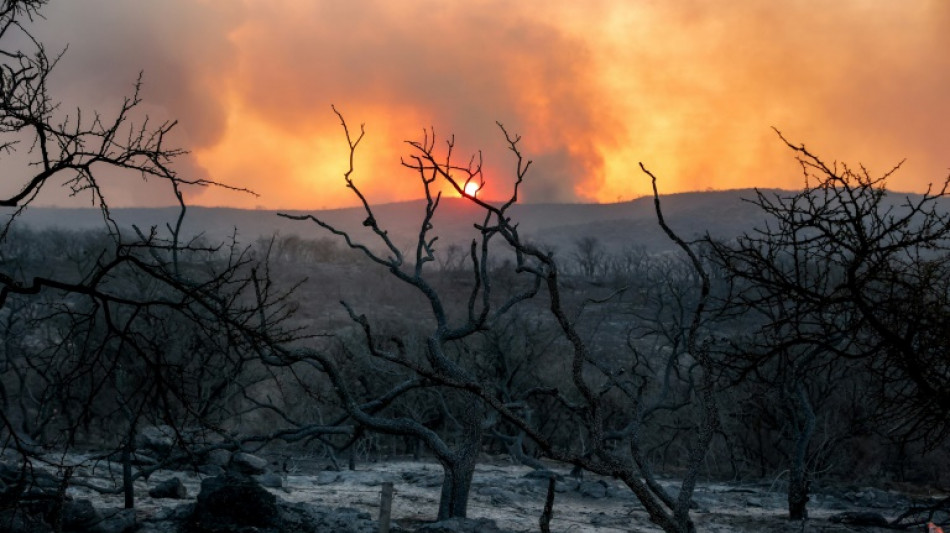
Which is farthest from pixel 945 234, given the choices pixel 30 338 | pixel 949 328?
pixel 30 338

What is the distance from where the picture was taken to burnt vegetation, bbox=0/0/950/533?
253 inches

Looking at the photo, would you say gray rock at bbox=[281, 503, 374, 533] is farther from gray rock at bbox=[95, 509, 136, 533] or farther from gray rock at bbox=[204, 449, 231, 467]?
gray rock at bbox=[204, 449, 231, 467]

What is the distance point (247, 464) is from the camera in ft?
68.4

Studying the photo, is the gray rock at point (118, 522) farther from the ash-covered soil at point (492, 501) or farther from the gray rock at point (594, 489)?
the gray rock at point (594, 489)

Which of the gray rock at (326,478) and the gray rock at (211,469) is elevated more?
the gray rock at (211,469)

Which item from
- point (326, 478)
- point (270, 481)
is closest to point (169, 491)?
point (270, 481)

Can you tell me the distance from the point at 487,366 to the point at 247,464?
40.9 feet

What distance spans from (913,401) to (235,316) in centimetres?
620

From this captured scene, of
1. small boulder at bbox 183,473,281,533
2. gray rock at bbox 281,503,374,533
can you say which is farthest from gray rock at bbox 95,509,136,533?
gray rock at bbox 281,503,374,533

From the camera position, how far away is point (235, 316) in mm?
7078

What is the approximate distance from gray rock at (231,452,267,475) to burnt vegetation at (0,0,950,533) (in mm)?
889

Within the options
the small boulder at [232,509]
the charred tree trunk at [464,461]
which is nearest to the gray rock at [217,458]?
the small boulder at [232,509]

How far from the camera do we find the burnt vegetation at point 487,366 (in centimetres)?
641

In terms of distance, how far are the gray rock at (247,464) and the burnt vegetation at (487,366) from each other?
889 mm
